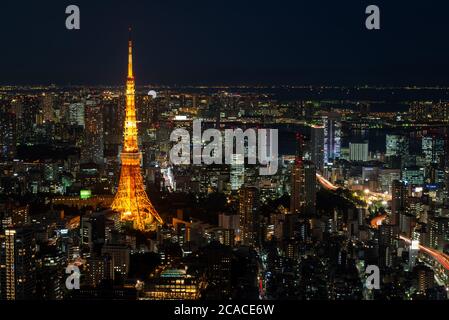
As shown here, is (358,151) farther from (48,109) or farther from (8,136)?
(8,136)

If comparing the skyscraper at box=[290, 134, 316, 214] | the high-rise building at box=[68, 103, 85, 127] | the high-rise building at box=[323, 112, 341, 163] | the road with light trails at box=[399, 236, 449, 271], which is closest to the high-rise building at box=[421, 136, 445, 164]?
the high-rise building at box=[323, 112, 341, 163]

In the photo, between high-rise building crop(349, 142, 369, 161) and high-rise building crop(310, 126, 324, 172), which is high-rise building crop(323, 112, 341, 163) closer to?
high-rise building crop(310, 126, 324, 172)

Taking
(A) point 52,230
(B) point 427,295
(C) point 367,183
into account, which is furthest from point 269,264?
(C) point 367,183

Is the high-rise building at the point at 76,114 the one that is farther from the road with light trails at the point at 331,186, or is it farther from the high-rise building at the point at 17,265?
the high-rise building at the point at 17,265

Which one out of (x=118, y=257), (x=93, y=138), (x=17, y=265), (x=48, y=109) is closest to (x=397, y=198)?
(x=118, y=257)

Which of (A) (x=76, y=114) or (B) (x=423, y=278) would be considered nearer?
(B) (x=423, y=278)

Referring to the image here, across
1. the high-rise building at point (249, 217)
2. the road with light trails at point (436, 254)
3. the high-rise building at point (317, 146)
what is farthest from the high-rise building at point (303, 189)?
the road with light trails at point (436, 254)
